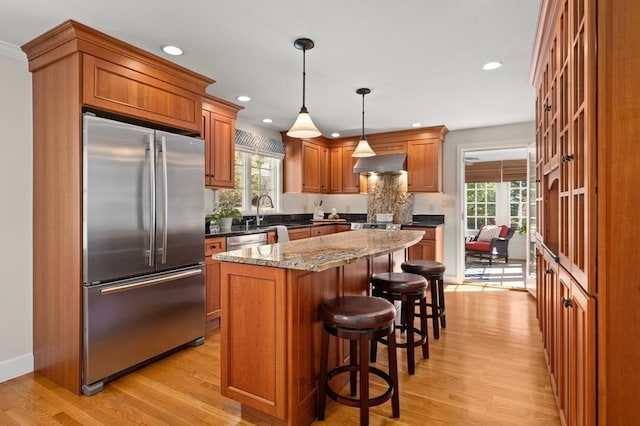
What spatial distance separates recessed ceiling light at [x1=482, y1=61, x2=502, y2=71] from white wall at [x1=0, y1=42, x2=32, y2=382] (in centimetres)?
358

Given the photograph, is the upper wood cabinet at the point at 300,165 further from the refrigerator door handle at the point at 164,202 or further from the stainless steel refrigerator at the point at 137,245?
the refrigerator door handle at the point at 164,202

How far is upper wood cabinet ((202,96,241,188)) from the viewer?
366 cm

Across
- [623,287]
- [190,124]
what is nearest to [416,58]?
[190,124]

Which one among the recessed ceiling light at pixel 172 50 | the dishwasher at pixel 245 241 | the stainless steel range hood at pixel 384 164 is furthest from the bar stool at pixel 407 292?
the stainless steel range hood at pixel 384 164

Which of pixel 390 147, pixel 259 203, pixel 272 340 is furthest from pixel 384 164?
pixel 272 340

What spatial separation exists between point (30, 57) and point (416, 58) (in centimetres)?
288

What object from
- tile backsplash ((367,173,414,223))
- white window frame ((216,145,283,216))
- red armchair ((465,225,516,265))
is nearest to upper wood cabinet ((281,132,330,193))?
white window frame ((216,145,283,216))

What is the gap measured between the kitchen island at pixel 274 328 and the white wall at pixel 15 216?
5.62 feet

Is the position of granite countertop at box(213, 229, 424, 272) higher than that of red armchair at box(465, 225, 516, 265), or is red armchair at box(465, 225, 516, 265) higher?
granite countertop at box(213, 229, 424, 272)

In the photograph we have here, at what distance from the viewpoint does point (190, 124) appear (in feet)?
9.86

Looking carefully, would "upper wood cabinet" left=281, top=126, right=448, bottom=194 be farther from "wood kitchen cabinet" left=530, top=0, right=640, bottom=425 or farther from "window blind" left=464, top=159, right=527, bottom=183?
"wood kitchen cabinet" left=530, top=0, right=640, bottom=425

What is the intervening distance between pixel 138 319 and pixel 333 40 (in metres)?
2.45

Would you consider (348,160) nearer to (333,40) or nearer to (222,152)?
(222,152)

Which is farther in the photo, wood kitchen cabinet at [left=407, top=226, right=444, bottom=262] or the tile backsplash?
the tile backsplash
